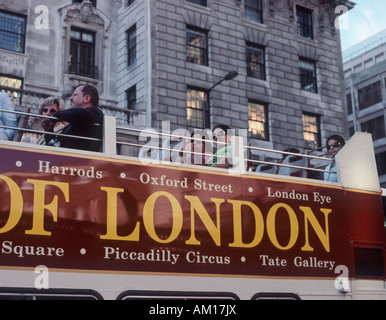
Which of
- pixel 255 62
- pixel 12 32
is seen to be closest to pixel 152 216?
pixel 12 32

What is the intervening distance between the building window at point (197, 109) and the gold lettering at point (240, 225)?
17304 millimetres

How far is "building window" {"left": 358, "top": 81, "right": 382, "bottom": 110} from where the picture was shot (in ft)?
135

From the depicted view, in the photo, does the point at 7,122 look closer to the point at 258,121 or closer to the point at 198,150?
the point at 198,150

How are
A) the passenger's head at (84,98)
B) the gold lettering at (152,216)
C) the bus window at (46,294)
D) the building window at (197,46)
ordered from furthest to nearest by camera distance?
the building window at (197,46), the passenger's head at (84,98), the gold lettering at (152,216), the bus window at (46,294)

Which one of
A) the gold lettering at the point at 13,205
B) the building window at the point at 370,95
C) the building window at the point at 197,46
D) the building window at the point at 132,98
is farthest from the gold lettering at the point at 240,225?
the building window at the point at 370,95

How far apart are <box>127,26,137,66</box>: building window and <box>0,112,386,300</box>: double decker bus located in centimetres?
1772

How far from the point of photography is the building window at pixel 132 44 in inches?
949

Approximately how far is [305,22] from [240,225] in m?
24.9

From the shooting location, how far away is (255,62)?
26.4 m

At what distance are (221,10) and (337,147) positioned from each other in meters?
18.9

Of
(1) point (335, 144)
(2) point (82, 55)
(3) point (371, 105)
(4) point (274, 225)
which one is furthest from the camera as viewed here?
(3) point (371, 105)

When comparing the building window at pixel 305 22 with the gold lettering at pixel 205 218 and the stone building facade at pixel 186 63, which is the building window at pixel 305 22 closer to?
the stone building facade at pixel 186 63
